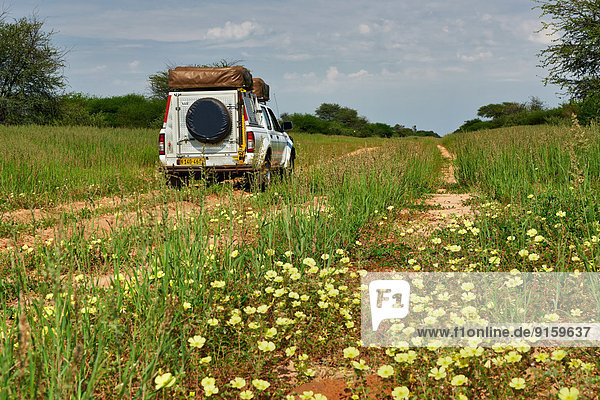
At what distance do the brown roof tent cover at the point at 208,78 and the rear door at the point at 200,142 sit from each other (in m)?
0.18

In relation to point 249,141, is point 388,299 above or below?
below

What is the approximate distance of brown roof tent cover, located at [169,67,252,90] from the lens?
32.7ft

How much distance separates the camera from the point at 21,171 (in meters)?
9.81

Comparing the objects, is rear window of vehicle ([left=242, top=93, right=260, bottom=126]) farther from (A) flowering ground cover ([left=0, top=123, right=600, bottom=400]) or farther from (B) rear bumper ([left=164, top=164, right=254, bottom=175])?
(A) flowering ground cover ([left=0, top=123, right=600, bottom=400])

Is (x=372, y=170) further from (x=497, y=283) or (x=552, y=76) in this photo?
(x=552, y=76)

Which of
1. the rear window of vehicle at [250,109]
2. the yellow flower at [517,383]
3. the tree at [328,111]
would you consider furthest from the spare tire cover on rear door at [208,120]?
the tree at [328,111]

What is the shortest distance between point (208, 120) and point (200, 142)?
574 mm

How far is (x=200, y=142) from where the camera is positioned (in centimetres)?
1012

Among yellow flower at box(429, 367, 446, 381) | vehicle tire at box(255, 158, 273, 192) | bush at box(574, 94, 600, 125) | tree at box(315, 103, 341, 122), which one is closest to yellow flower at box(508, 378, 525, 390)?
yellow flower at box(429, 367, 446, 381)

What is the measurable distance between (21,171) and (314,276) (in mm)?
8756

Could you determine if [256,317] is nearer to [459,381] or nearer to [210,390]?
[210,390]

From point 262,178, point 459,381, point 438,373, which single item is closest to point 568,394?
point 459,381

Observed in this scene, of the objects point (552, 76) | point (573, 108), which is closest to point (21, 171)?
point (552, 76)

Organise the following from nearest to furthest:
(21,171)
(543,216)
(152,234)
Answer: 1. (152,234)
2. (543,216)
3. (21,171)
